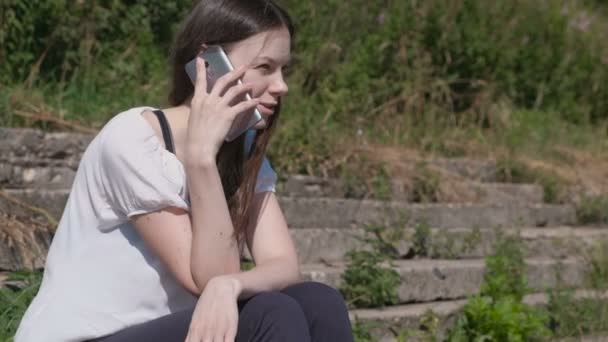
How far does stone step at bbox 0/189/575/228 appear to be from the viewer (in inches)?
152

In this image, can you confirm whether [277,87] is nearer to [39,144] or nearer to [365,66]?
[39,144]

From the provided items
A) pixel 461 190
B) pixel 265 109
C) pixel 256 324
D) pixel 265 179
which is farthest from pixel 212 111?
pixel 461 190

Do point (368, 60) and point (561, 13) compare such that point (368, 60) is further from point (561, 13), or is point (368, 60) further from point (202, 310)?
point (202, 310)

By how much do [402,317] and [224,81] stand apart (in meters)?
1.85

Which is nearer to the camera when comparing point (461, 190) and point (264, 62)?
point (264, 62)

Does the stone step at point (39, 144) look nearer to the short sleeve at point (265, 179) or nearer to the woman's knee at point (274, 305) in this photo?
the short sleeve at point (265, 179)

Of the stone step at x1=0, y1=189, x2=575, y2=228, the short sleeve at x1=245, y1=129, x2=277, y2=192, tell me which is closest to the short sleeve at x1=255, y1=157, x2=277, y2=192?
the short sleeve at x1=245, y1=129, x2=277, y2=192

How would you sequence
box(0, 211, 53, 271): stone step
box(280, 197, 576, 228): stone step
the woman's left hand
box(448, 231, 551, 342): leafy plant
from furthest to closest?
1. box(280, 197, 576, 228): stone step
2. box(448, 231, 551, 342): leafy plant
3. box(0, 211, 53, 271): stone step
4. the woman's left hand

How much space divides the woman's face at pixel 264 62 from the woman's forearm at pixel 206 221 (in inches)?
9.7

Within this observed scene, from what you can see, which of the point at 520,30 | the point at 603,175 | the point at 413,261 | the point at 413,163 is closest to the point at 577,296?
the point at 413,261

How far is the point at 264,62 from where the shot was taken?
2.41 m

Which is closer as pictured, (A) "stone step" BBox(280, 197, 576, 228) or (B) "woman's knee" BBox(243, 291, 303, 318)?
(B) "woman's knee" BBox(243, 291, 303, 318)

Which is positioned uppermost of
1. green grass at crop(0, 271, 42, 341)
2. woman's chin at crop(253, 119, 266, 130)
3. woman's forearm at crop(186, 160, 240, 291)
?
woman's chin at crop(253, 119, 266, 130)

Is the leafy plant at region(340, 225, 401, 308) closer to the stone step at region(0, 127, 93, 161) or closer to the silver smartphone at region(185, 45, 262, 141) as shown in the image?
the stone step at region(0, 127, 93, 161)
